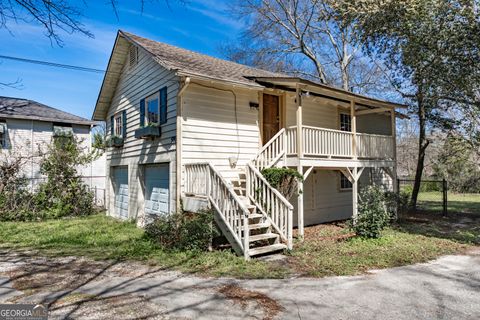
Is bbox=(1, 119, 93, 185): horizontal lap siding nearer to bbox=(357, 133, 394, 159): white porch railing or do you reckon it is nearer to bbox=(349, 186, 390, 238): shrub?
bbox=(357, 133, 394, 159): white porch railing

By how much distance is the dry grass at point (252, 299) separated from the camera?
14.4 ft

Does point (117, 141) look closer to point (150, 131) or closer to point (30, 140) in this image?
point (150, 131)

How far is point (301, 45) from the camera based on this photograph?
23.9m

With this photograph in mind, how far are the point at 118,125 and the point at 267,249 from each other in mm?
9316

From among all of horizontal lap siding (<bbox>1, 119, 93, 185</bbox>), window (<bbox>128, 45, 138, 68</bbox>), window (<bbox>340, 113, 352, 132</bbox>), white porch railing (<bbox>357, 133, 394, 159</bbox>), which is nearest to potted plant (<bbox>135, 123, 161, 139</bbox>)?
window (<bbox>128, 45, 138, 68</bbox>)

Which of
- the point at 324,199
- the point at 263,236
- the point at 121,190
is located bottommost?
the point at 263,236

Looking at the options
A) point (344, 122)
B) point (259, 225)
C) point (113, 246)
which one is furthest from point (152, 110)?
point (344, 122)

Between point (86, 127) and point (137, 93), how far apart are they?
11534 mm

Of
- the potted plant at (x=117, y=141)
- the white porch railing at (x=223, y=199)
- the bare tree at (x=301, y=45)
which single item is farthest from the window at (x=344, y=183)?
the bare tree at (x=301, y=45)

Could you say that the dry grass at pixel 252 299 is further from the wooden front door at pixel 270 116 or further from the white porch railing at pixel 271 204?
the wooden front door at pixel 270 116

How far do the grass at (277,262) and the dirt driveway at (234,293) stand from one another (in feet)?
1.70

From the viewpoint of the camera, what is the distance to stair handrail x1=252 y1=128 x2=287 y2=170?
31.7 feet

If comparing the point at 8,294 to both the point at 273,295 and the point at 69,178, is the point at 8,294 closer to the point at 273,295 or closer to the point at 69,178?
the point at 273,295

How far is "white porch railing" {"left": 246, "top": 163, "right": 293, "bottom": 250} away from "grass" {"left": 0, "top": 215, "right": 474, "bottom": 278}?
1.93ft
